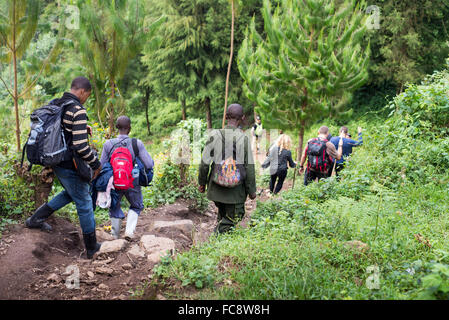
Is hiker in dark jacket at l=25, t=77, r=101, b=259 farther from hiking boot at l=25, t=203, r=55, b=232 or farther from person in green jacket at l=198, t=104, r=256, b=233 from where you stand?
person in green jacket at l=198, t=104, r=256, b=233

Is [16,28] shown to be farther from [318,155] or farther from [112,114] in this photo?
[318,155]

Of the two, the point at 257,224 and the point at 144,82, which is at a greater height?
the point at 144,82

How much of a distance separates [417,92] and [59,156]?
669 cm

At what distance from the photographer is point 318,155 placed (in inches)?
281

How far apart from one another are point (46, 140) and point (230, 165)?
6.91 feet

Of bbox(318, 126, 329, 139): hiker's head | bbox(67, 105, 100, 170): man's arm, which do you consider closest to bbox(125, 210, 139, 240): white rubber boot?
bbox(67, 105, 100, 170): man's arm

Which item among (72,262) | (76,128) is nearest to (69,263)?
(72,262)

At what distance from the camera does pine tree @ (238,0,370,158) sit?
1071cm

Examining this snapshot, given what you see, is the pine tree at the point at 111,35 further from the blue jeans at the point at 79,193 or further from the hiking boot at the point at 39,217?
the blue jeans at the point at 79,193

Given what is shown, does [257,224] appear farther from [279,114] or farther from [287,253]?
[279,114]

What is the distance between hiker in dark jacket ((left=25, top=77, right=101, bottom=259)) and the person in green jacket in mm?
1379
